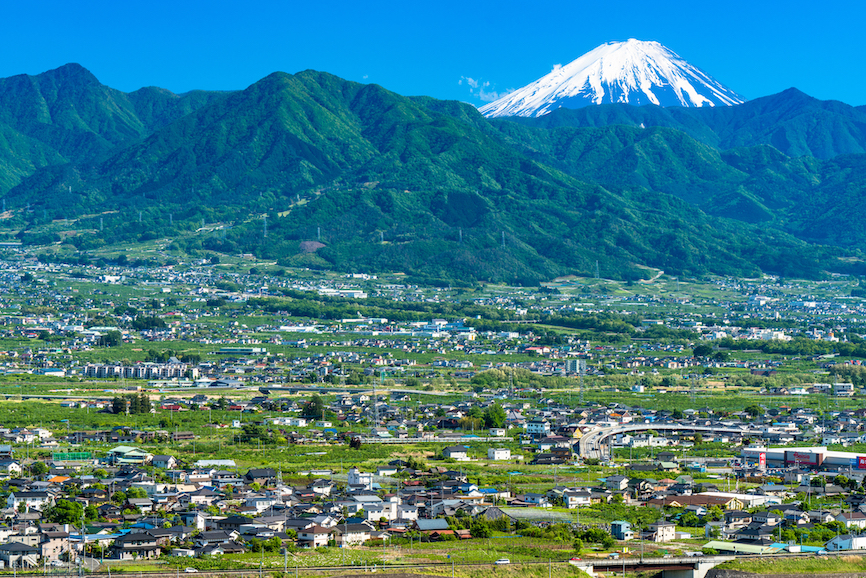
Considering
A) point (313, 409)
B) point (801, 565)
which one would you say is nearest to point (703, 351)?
point (313, 409)

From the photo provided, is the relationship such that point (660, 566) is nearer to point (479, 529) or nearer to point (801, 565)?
point (801, 565)

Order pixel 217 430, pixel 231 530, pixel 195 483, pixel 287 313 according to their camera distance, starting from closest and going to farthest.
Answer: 1. pixel 231 530
2. pixel 195 483
3. pixel 217 430
4. pixel 287 313

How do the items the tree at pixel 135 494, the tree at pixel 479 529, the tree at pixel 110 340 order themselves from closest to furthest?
1. the tree at pixel 479 529
2. the tree at pixel 135 494
3. the tree at pixel 110 340

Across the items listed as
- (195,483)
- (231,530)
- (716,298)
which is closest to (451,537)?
(231,530)

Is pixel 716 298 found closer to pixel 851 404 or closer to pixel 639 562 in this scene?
pixel 851 404

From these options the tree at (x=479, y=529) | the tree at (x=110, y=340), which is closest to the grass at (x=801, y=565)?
the tree at (x=479, y=529)

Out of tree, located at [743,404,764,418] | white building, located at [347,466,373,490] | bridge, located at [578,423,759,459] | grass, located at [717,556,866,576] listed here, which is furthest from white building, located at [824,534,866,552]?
tree, located at [743,404,764,418]

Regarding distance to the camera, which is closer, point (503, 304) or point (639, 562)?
point (639, 562)

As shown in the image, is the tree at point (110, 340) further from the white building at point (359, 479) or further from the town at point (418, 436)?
the white building at point (359, 479)

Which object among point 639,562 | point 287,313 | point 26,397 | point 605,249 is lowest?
point 639,562
